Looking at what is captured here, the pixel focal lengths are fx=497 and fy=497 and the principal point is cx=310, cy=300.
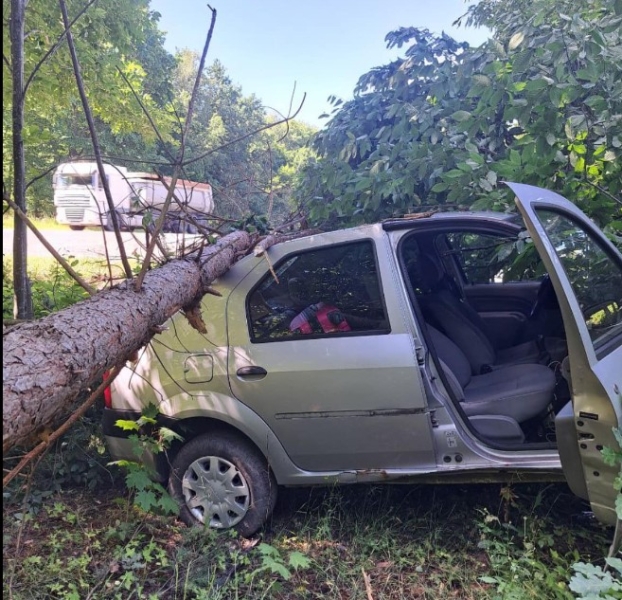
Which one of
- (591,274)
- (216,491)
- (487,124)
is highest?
(487,124)

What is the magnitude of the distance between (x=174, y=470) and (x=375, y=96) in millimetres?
4676

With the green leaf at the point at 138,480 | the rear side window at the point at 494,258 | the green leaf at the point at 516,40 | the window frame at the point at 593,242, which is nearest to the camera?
the window frame at the point at 593,242

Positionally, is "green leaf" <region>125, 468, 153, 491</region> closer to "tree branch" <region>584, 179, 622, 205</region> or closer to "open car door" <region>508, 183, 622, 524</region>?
"open car door" <region>508, 183, 622, 524</region>

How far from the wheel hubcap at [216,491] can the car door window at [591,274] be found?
2009mm

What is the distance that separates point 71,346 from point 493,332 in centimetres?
346

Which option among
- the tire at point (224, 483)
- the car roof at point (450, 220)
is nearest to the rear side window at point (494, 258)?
the car roof at point (450, 220)

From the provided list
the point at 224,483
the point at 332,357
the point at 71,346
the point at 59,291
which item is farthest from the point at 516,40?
the point at 59,291

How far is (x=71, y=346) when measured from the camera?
1.62 meters

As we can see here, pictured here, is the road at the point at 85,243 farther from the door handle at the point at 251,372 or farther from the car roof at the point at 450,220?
the car roof at the point at 450,220

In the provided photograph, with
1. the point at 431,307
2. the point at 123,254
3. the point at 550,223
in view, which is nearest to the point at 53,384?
the point at 123,254

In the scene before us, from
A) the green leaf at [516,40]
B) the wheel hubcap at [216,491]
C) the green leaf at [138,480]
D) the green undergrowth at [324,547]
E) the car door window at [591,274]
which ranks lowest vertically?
the green undergrowth at [324,547]

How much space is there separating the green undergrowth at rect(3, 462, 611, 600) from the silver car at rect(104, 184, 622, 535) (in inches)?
11.0

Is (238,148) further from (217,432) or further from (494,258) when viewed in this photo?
(217,432)

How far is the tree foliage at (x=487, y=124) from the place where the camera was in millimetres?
3691
